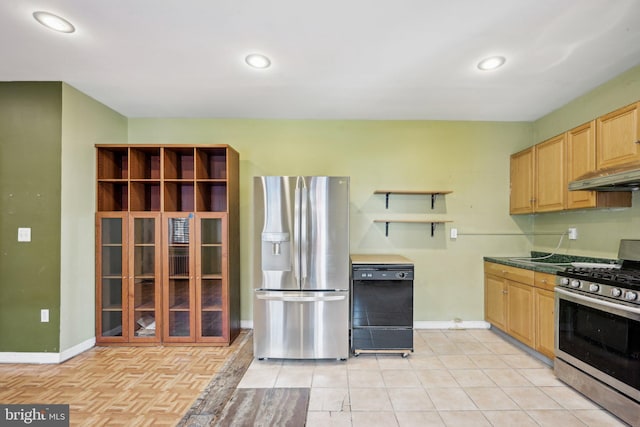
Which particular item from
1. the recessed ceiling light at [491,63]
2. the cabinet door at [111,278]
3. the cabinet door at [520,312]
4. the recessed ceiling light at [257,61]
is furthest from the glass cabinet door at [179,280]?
the cabinet door at [520,312]

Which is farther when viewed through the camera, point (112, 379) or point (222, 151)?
point (222, 151)

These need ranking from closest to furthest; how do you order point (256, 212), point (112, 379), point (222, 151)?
point (112, 379), point (256, 212), point (222, 151)

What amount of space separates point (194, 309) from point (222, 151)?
1.74 meters

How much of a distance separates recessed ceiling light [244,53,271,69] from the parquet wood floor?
8.49 ft

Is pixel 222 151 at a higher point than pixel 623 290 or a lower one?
higher

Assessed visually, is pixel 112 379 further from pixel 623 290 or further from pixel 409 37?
pixel 623 290

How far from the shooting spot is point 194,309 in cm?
291

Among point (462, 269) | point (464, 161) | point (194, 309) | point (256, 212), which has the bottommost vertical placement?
point (194, 309)

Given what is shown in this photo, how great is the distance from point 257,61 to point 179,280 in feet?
7.42

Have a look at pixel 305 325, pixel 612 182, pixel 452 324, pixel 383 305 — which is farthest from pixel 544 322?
pixel 305 325

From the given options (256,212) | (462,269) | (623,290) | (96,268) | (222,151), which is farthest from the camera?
(462,269)

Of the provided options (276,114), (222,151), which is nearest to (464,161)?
(276,114)

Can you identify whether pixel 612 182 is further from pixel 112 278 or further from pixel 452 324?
pixel 112 278

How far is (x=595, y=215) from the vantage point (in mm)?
2658
